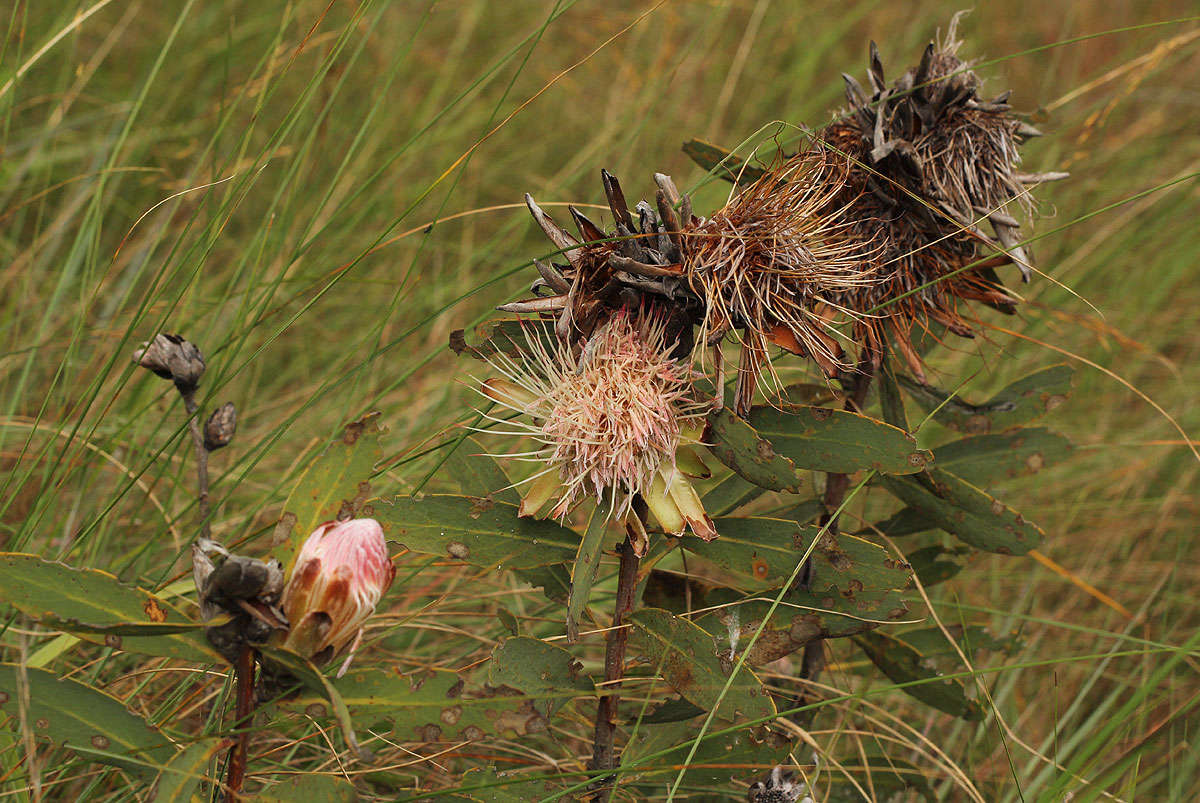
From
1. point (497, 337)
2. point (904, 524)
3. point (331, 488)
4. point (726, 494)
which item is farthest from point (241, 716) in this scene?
point (904, 524)

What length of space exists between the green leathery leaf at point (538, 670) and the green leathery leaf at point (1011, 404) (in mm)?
528

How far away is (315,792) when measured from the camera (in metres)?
0.76

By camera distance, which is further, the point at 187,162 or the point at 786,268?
the point at 187,162

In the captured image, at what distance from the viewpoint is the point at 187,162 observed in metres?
2.51

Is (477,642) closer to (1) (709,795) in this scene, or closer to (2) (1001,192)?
(1) (709,795)

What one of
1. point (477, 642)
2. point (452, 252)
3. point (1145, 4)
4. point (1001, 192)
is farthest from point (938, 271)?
point (1145, 4)

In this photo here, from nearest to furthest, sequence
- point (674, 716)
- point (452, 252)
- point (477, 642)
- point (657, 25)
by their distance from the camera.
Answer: point (674, 716) < point (477, 642) < point (452, 252) < point (657, 25)

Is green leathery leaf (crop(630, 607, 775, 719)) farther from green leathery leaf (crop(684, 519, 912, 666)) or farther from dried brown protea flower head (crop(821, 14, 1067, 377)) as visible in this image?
dried brown protea flower head (crop(821, 14, 1067, 377))

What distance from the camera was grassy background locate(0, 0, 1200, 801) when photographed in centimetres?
139

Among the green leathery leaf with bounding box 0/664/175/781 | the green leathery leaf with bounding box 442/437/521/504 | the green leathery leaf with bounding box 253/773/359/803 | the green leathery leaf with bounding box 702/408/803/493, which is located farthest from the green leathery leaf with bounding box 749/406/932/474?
the green leathery leaf with bounding box 0/664/175/781

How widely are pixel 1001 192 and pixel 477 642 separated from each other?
0.92 m

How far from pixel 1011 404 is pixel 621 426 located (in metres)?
0.58

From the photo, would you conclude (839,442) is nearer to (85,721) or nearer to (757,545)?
(757,545)

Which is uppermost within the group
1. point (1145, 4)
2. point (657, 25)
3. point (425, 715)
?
point (1145, 4)
